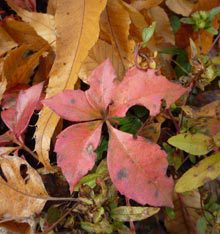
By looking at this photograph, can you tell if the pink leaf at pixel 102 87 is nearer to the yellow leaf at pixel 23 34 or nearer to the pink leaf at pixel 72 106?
the pink leaf at pixel 72 106

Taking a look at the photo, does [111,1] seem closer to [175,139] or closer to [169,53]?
[169,53]

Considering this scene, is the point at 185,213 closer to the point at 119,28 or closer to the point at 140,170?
the point at 140,170

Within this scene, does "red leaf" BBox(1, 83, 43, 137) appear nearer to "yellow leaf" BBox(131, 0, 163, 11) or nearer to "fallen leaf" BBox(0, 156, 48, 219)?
"fallen leaf" BBox(0, 156, 48, 219)

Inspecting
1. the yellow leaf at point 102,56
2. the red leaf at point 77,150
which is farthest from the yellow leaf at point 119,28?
the red leaf at point 77,150

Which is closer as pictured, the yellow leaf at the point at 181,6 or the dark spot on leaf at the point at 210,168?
the dark spot on leaf at the point at 210,168

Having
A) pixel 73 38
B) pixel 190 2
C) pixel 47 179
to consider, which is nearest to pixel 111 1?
pixel 73 38

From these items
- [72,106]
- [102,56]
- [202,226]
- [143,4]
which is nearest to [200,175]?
[202,226]

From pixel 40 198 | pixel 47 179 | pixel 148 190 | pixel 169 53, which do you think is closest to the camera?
pixel 148 190
